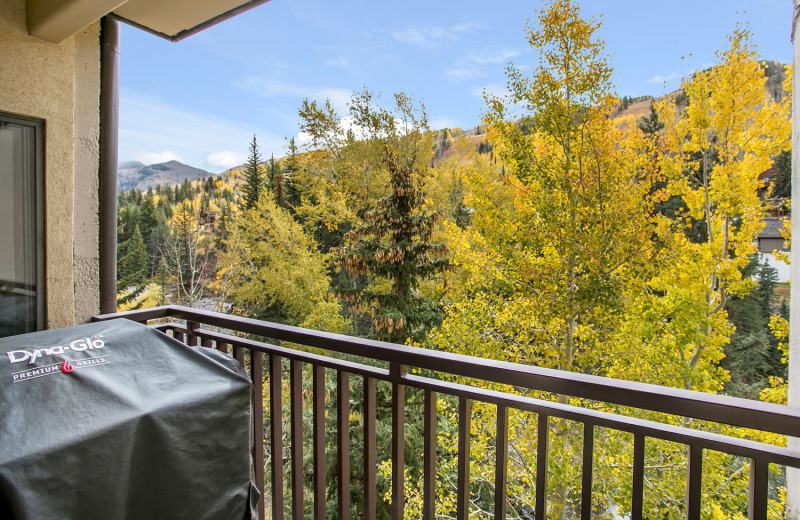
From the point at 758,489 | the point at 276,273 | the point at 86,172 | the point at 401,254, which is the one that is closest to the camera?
the point at 758,489

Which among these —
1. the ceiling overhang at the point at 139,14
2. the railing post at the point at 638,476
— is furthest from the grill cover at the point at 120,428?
the ceiling overhang at the point at 139,14

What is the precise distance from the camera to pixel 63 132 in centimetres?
178

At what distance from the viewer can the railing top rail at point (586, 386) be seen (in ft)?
2.41

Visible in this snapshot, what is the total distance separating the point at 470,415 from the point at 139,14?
2317mm

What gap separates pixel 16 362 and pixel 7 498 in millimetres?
285

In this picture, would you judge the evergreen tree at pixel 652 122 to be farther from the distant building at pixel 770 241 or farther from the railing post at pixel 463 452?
the railing post at pixel 463 452

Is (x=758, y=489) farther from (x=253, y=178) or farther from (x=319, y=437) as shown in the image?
(x=253, y=178)

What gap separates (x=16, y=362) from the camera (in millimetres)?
843

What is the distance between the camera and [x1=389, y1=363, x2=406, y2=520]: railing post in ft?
3.85

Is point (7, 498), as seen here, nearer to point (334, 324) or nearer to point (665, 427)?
point (665, 427)

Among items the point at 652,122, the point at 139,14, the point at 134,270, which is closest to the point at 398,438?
the point at 139,14

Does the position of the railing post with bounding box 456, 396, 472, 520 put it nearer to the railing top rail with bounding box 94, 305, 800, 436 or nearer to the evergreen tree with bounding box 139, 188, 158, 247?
the railing top rail with bounding box 94, 305, 800, 436

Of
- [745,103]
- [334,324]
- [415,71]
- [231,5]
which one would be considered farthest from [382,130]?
[231,5]

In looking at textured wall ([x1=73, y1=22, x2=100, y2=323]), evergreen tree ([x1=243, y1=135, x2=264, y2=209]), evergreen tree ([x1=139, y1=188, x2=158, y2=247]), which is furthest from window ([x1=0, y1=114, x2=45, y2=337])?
evergreen tree ([x1=139, y1=188, x2=158, y2=247])
